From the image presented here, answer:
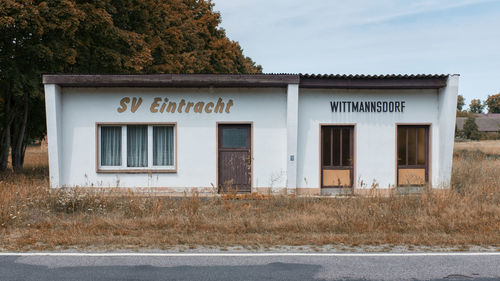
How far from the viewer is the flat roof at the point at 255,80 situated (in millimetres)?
12867

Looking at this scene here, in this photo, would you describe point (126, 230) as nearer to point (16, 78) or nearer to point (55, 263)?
point (55, 263)

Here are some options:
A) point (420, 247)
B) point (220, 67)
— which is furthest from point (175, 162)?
point (220, 67)

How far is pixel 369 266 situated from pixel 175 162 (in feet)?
27.9

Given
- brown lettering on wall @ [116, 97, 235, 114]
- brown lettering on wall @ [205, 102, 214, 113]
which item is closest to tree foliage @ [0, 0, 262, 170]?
brown lettering on wall @ [116, 97, 235, 114]

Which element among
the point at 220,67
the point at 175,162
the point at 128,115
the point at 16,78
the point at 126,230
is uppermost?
the point at 220,67

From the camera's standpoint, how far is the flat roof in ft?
42.2

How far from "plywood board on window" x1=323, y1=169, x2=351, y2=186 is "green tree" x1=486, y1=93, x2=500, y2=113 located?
13183 cm

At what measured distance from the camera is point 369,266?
593 cm

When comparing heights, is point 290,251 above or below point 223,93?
below

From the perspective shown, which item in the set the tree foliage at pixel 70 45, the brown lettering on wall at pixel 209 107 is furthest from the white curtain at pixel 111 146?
the tree foliage at pixel 70 45

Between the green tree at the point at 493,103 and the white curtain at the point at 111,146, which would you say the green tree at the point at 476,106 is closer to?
the green tree at the point at 493,103

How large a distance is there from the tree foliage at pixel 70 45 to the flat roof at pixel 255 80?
13.6ft

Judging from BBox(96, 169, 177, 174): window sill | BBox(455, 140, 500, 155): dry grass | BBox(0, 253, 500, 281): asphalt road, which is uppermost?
BBox(96, 169, 177, 174): window sill

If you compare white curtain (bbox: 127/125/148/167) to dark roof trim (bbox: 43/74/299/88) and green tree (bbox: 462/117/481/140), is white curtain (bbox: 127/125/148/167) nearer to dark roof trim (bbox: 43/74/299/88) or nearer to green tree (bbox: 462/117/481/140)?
dark roof trim (bbox: 43/74/299/88)
